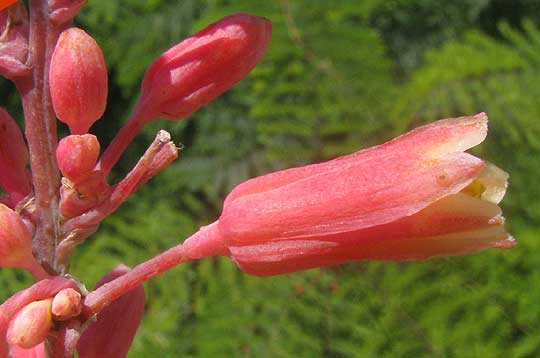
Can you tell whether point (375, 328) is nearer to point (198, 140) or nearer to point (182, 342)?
point (182, 342)

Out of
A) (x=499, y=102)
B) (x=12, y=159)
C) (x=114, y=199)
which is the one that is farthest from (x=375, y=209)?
(x=499, y=102)

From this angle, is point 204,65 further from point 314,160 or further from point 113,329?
point 314,160

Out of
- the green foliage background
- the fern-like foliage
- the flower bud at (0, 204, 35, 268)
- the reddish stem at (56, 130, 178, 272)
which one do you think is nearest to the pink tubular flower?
the reddish stem at (56, 130, 178, 272)

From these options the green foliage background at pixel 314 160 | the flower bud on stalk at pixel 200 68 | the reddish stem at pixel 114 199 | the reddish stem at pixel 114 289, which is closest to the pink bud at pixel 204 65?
the flower bud on stalk at pixel 200 68

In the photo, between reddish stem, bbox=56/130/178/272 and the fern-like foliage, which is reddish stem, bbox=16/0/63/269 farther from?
the fern-like foliage

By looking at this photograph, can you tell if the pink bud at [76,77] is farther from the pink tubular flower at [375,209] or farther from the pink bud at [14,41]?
the pink tubular flower at [375,209]

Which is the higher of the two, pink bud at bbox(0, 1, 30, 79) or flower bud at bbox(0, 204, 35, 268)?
pink bud at bbox(0, 1, 30, 79)
